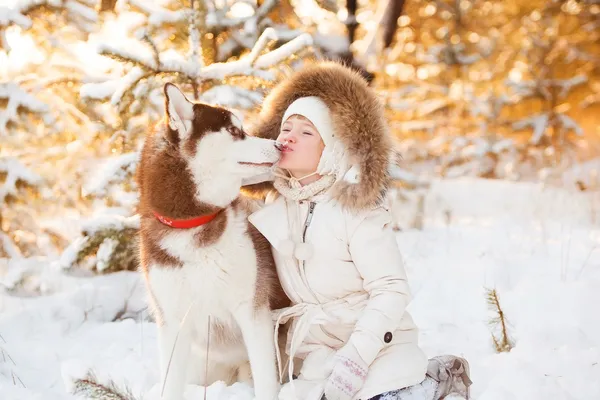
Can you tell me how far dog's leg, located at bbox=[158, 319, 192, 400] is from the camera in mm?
2299

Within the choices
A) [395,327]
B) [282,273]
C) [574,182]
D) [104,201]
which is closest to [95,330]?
[104,201]

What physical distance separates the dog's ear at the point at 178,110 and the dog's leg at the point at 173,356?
0.85 m

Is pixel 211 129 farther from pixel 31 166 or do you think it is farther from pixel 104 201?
pixel 31 166

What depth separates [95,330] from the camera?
139 inches

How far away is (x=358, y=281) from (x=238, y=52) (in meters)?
3.12

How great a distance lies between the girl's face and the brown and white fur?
0.10 metres

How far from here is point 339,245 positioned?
2.31 m

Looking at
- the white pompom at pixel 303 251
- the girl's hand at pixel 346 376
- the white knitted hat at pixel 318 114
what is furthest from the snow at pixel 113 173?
the girl's hand at pixel 346 376

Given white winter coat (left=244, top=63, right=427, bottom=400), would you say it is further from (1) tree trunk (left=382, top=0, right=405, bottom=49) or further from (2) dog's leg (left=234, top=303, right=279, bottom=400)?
(1) tree trunk (left=382, top=0, right=405, bottom=49)

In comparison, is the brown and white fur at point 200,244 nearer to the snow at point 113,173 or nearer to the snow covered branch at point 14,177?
the snow at point 113,173

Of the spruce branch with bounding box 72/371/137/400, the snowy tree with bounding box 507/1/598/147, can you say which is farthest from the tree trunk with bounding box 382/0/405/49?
the snowy tree with bounding box 507/1/598/147

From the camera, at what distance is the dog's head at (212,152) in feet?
7.35

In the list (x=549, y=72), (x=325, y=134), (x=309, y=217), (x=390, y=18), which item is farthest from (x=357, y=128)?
(x=549, y=72)

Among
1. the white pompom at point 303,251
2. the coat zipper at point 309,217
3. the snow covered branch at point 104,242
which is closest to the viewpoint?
the white pompom at point 303,251
